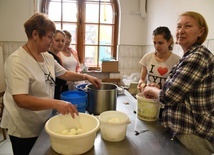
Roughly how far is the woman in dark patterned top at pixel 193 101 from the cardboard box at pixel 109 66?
2.31m

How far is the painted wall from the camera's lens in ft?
7.93

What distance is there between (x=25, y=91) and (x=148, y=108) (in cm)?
73

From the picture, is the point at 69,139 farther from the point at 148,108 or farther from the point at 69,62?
the point at 69,62

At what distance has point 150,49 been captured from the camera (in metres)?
3.01

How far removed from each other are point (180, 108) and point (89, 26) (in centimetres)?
281

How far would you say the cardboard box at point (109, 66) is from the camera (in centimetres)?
321

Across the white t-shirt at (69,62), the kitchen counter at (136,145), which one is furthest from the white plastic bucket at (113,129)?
the white t-shirt at (69,62)

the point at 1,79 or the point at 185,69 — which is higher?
the point at 185,69

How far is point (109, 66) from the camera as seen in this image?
3.23 metres

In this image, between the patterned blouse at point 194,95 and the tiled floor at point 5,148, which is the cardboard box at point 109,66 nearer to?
the tiled floor at point 5,148

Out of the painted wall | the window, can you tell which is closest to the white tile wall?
the painted wall

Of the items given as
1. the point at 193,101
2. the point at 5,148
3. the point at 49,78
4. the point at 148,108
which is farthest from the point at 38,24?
the point at 5,148

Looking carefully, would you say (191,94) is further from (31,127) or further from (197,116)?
(31,127)

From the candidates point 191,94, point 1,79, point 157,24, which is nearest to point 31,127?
point 191,94
